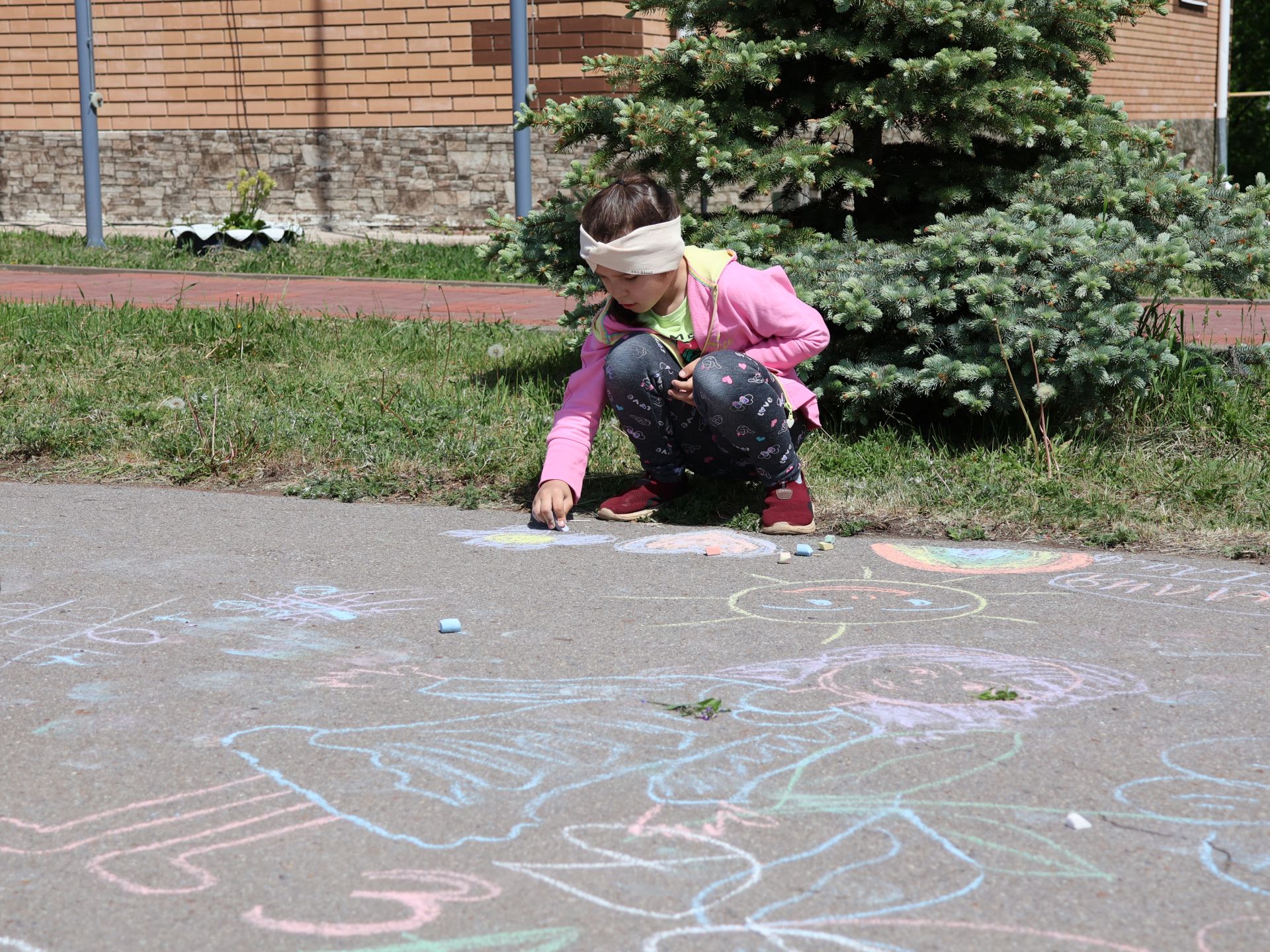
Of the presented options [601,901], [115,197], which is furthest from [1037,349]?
[115,197]

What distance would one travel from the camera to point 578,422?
4.22m

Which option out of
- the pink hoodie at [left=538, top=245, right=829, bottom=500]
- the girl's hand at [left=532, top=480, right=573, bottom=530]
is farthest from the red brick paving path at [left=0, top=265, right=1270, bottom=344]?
the girl's hand at [left=532, top=480, right=573, bottom=530]

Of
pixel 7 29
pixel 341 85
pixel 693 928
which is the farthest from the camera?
pixel 7 29

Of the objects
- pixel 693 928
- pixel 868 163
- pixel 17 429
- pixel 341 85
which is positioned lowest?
pixel 693 928

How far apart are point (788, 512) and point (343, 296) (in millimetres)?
5922

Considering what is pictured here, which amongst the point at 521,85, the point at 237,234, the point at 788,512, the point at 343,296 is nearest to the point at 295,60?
the point at 237,234

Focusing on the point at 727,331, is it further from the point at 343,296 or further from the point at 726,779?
the point at 343,296

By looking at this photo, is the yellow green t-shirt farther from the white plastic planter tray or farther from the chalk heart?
the white plastic planter tray

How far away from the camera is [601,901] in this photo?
2.03 meters

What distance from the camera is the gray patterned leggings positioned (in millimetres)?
4012

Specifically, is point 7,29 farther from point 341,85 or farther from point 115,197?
point 341,85

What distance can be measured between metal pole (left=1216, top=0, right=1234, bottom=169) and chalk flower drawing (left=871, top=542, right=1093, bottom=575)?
61.4 feet

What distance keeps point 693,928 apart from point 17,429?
14.2ft

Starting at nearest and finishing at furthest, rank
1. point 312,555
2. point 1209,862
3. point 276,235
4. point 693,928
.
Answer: point 693,928
point 1209,862
point 312,555
point 276,235
